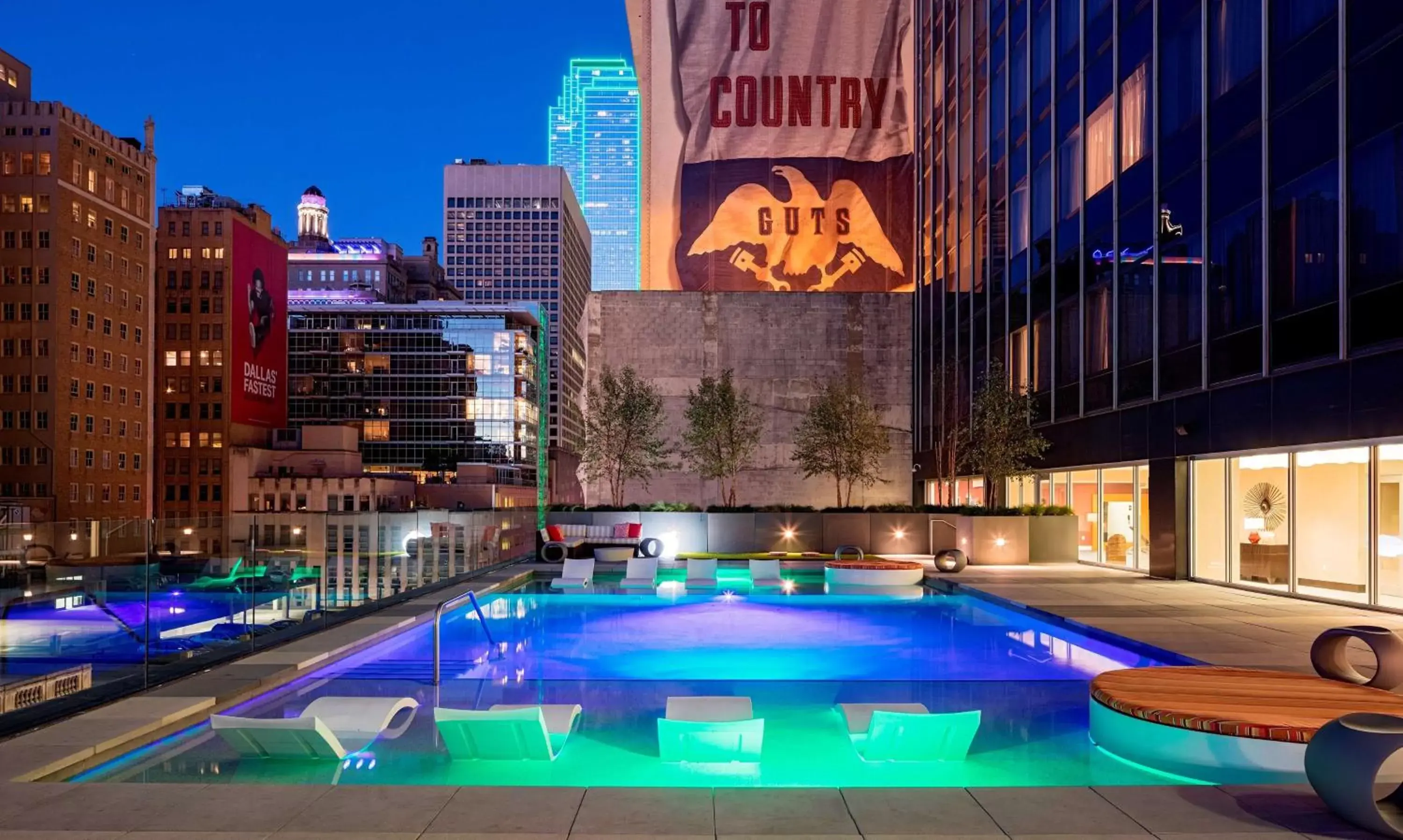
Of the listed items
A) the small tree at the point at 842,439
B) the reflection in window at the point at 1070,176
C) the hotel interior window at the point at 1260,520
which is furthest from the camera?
the small tree at the point at 842,439

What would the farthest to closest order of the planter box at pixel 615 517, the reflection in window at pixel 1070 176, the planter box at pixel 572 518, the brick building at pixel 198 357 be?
the brick building at pixel 198 357 < the planter box at pixel 572 518 < the planter box at pixel 615 517 < the reflection in window at pixel 1070 176

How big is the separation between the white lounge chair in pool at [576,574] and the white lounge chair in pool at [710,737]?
13.3m

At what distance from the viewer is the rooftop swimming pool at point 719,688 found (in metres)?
7.53

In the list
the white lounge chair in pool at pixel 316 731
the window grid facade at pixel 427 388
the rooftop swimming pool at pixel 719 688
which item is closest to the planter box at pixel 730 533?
the rooftop swimming pool at pixel 719 688

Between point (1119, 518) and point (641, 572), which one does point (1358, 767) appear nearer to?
point (641, 572)

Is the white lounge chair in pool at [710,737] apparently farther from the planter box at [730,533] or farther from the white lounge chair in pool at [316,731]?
the planter box at [730,533]

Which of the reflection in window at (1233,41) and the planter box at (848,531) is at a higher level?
the reflection in window at (1233,41)

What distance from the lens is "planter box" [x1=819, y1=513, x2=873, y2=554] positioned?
28312mm

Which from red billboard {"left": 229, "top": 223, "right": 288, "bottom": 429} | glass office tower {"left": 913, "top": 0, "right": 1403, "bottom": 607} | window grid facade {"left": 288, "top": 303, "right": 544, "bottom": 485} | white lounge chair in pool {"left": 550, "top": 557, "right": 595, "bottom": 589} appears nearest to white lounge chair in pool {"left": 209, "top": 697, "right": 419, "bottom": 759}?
white lounge chair in pool {"left": 550, "top": 557, "right": 595, "bottom": 589}

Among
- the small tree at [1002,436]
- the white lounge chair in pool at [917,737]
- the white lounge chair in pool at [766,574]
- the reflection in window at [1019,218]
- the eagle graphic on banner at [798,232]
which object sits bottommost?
the white lounge chair in pool at [766,574]

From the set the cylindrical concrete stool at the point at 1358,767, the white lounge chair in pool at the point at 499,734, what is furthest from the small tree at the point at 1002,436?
the cylindrical concrete stool at the point at 1358,767

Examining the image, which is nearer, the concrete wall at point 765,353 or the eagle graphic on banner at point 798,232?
the concrete wall at point 765,353

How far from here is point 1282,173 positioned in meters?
17.0

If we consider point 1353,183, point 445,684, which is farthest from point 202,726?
point 1353,183
